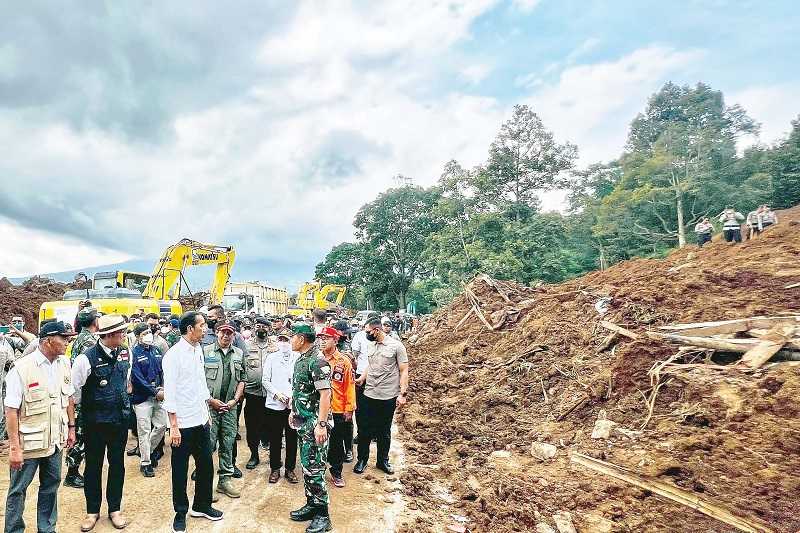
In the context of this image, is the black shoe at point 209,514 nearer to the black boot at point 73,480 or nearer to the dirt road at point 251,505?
the dirt road at point 251,505

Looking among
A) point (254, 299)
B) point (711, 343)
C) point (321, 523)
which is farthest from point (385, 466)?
point (254, 299)

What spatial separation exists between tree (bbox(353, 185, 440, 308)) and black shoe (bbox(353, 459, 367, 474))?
35.7 metres

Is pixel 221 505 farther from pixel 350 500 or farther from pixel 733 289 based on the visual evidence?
pixel 733 289

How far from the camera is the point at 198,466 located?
406 centimetres

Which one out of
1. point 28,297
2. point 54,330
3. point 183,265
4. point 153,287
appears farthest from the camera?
point 28,297

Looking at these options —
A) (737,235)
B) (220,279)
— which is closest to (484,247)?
(737,235)

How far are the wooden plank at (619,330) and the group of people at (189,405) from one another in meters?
4.38

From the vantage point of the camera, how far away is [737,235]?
1452 centimetres

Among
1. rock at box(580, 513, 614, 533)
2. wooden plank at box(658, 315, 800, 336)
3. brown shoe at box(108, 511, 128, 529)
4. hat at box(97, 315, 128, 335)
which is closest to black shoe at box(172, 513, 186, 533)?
brown shoe at box(108, 511, 128, 529)

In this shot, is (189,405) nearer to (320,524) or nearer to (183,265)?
(320,524)

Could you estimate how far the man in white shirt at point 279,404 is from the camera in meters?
5.21

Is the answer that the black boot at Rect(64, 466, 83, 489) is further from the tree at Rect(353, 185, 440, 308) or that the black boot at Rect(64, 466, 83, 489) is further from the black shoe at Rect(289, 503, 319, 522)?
the tree at Rect(353, 185, 440, 308)

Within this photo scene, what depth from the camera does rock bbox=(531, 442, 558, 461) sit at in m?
5.70

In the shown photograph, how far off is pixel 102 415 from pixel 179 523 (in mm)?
1161
